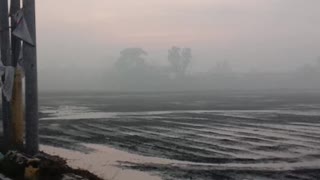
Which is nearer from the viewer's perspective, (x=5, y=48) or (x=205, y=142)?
(x=5, y=48)

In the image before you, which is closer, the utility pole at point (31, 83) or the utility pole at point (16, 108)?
the utility pole at point (31, 83)

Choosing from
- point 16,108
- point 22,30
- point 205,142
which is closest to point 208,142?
point 205,142

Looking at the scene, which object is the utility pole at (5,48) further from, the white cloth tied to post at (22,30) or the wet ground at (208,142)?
the wet ground at (208,142)

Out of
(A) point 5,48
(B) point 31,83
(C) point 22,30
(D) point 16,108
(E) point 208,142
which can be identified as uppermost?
(C) point 22,30

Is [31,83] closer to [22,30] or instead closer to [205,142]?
[22,30]

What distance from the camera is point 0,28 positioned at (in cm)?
1633

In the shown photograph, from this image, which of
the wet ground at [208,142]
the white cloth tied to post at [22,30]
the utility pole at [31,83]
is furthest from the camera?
the wet ground at [208,142]

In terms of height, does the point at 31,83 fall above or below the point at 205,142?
above

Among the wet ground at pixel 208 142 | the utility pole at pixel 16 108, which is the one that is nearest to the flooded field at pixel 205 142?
the wet ground at pixel 208 142

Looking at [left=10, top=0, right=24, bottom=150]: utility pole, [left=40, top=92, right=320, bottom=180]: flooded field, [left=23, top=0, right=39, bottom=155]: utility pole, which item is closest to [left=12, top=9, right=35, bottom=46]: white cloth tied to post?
[left=23, top=0, right=39, bottom=155]: utility pole

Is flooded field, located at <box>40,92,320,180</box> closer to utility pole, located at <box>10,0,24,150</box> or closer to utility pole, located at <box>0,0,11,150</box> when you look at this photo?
utility pole, located at <box>10,0,24,150</box>

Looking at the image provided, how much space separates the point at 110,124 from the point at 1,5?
17.1 m

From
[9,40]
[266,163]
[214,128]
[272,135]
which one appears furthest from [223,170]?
[214,128]

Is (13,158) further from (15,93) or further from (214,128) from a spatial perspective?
(214,128)
